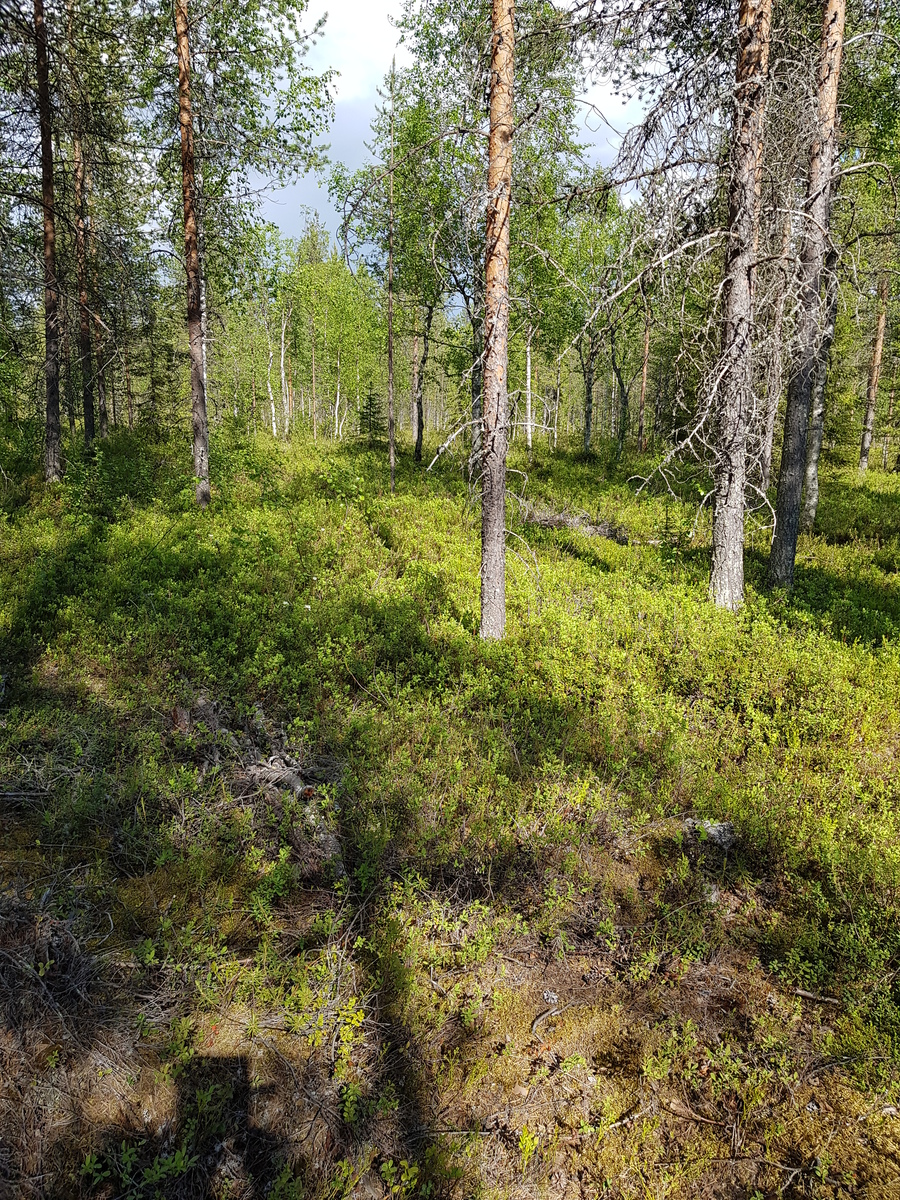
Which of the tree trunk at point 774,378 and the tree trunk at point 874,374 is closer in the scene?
the tree trunk at point 774,378

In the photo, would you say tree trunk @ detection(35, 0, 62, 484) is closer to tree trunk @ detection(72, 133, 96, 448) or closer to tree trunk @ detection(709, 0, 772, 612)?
tree trunk @ detection(72, 133, 96, 448)

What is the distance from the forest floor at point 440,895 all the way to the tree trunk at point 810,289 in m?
1.41

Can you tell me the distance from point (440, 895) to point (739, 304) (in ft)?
26.5

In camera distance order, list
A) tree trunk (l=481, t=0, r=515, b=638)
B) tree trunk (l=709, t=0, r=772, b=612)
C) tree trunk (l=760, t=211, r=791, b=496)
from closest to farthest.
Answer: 1. tree trunk (l=481, t=0, r=515, b=638)
2. tree trunk (l=709, t=0, r=772, b=612)
3. tree trunk (l=760, t=211, r=791, b=496)

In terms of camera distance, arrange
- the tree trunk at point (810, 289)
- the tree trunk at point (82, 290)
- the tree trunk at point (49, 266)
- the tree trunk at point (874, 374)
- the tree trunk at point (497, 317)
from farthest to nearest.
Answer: the tree trunk at point (874, 374) < the tree trunk at point (82, 290) < the tree trunk at point (49, 266) < the tree trunk at point (810, 289) < the tree trunk at point (497, 317)

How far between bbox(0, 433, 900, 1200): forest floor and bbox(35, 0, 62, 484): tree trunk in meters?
4.67

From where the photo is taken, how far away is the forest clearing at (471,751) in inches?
129

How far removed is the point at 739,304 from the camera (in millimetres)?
7707

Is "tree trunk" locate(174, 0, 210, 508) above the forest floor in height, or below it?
above

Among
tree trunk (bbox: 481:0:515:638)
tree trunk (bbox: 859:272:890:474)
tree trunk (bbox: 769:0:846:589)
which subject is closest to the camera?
tree trunk (bbox: 481:0:515:638)

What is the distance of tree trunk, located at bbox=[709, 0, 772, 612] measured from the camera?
7266 millimetres

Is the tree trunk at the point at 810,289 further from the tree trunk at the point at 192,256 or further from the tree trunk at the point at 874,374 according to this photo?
the tree trunk at the point at 874,374

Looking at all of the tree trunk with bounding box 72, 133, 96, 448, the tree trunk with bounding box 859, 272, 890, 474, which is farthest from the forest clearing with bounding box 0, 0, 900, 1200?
the tree trunk with bounding box 859, 272, 890, 474

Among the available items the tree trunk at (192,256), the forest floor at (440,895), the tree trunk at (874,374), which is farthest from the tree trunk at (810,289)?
the tree trunk at (874,374)
